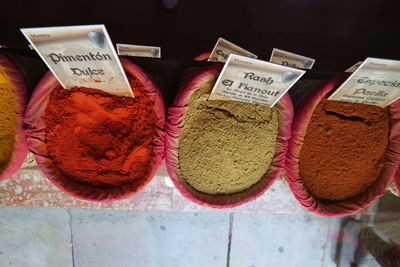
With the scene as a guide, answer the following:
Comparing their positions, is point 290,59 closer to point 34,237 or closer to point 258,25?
point 258,25

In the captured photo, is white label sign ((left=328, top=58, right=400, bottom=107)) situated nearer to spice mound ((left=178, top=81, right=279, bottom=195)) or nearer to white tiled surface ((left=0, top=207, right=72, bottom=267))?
spice mound ((left=178, top=81, right=279, bottom=195))

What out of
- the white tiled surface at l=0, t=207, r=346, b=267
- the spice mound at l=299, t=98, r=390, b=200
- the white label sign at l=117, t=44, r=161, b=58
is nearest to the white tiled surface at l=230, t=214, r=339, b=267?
the white tiled surface at l=0, t=207, r=346, b=267

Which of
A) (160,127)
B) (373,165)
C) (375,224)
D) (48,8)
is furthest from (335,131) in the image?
(48,8)

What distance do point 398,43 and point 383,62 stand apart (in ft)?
2.52

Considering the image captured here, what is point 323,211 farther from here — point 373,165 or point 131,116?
point 131,116

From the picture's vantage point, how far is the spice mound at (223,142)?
723 mm

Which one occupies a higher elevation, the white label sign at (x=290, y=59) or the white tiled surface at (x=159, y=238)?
the white label sign at (x=290, y=59)

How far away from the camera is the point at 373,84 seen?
0.67 m

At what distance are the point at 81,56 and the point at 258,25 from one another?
32.6 inches

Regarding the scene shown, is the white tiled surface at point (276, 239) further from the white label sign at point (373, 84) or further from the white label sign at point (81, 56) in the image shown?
the white label sign at point (81, 56)

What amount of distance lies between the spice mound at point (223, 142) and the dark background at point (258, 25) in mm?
525

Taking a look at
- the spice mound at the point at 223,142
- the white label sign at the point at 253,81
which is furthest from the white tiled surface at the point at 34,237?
the white label sign at the point at 253,81

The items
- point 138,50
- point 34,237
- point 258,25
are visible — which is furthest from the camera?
point 34,237

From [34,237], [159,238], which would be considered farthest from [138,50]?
[34,237]
